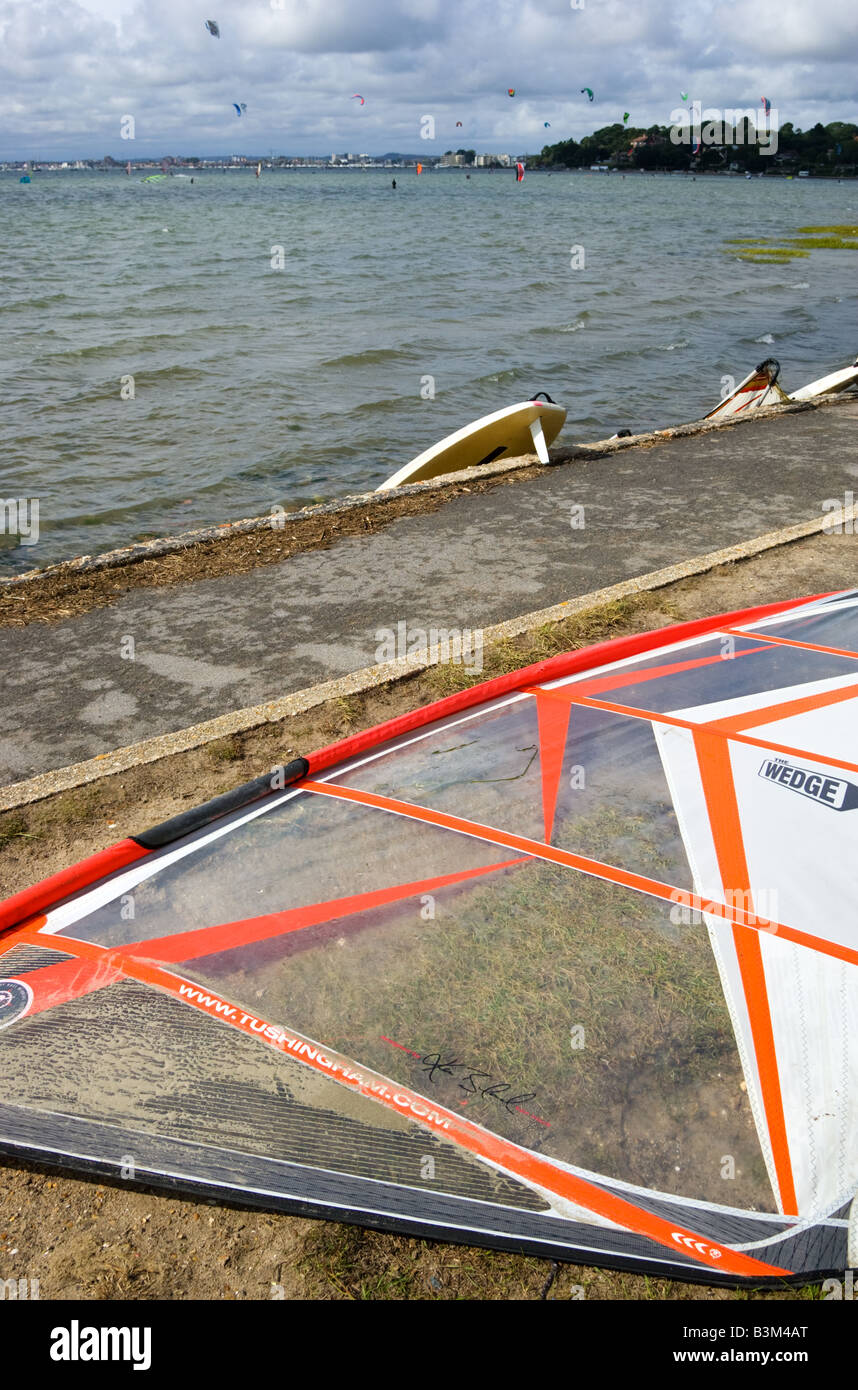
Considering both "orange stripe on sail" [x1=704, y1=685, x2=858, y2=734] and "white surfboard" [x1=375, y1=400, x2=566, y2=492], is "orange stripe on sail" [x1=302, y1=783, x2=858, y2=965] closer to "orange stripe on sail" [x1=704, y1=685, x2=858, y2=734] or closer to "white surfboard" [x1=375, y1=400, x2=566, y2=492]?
"orange stripe on sail" [x1=704, y1=685, x2=858, y2=734]

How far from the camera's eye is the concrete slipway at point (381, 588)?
4.54m

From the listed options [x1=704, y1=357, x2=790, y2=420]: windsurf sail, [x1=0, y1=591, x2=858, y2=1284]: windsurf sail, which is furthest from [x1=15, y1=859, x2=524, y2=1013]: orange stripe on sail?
[x1=704, y1=357, x2=790, y2=420]: windsurf sail

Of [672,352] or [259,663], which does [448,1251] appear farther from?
[672,352]

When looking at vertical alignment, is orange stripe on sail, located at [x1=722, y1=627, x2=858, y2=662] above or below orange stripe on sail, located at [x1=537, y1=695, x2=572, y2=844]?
above

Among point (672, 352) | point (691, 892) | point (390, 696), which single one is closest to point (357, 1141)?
point (691, 892)

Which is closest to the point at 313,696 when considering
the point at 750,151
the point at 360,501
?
the point at 360,501

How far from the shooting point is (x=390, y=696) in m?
4.58

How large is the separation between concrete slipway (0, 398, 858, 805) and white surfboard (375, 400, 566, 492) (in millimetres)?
552

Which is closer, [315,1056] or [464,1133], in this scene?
[464,1133]

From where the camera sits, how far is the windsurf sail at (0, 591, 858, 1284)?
228cm

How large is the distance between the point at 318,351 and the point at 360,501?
1189 cm

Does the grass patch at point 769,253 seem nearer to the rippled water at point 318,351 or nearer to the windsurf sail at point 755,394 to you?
the rippled water at point 318,351
